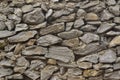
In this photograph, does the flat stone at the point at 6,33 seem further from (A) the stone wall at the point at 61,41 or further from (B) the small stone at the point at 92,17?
(B) the small stone at the point at 92,17

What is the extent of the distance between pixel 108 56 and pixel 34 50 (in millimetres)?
1003

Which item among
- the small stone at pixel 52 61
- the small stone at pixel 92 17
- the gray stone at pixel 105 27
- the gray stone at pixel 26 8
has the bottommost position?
the small stone at pixel 52 61

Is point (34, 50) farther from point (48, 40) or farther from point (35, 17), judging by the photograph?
point (35, 17)

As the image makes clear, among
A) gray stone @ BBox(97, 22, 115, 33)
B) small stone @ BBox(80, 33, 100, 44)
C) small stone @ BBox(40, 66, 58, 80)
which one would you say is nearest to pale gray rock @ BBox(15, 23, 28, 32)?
small stone @ BBox(40, 66, 58, 80)

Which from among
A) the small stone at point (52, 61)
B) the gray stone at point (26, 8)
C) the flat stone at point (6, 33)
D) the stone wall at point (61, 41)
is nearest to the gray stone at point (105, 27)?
the stone wall at point (61, 41)

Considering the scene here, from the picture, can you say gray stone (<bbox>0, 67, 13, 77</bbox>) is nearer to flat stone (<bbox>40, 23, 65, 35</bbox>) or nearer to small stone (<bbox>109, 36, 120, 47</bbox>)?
flat stone (<bbox>40, 23, 65, 35</bbox>)

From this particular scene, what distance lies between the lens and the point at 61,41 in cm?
466

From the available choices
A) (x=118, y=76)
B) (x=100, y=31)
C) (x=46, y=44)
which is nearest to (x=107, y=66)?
(x=118, y=76)

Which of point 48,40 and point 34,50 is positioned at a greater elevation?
point 48,40

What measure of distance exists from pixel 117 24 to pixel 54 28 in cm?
86

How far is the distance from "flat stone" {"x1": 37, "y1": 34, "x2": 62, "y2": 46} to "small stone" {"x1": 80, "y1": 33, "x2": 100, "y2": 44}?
1.07 ft

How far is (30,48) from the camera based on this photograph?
15.4ft

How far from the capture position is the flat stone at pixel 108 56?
4.52 m

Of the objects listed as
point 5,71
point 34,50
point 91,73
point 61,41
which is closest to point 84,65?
point 91,73
